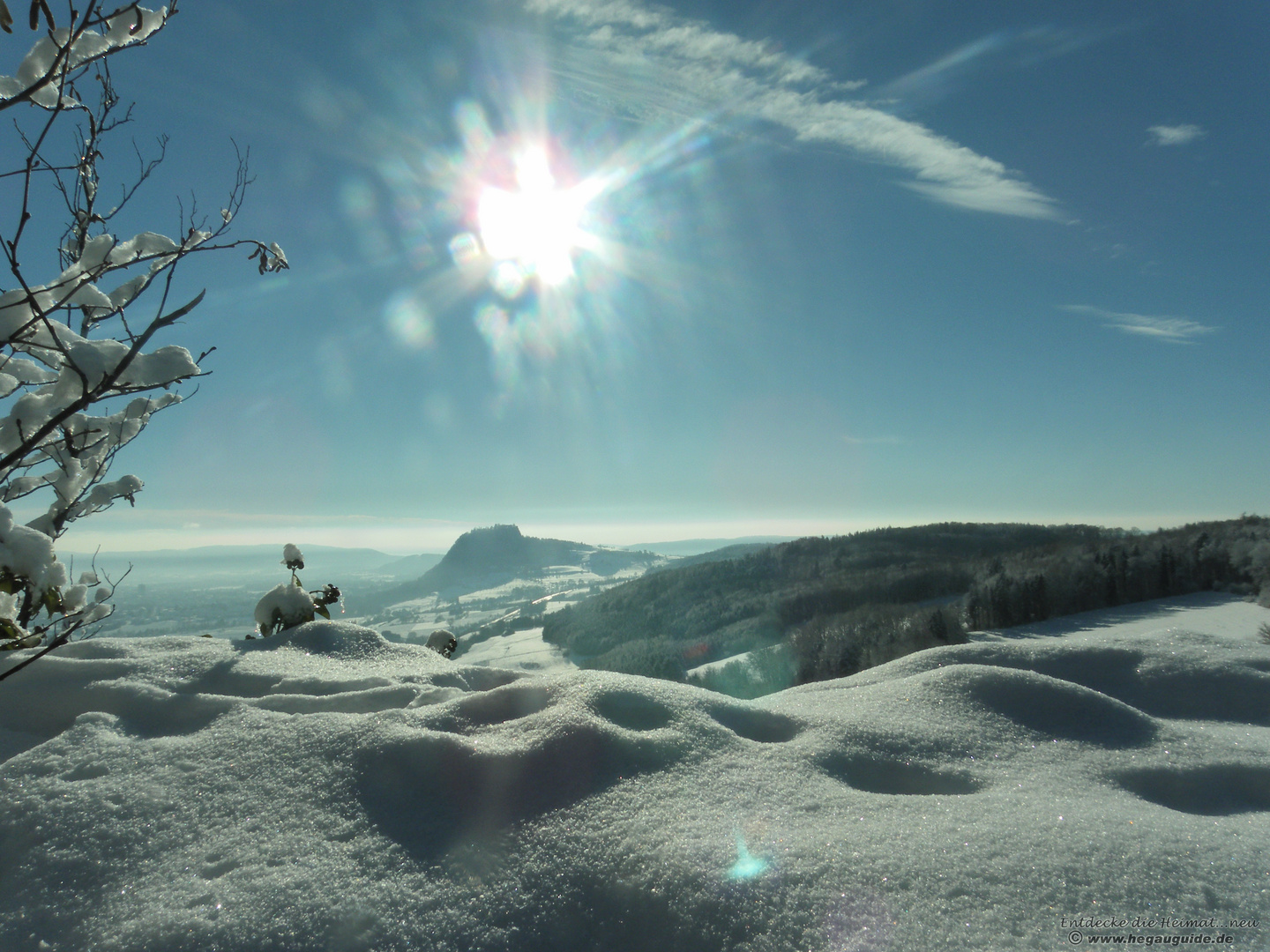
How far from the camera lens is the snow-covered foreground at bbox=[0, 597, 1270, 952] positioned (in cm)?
132

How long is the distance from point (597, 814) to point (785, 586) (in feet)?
110

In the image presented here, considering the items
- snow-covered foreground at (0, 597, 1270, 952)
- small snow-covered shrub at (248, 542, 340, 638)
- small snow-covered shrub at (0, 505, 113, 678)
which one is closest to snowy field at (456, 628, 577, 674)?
small snow-covered shrub at (248, 542, 340, 638)

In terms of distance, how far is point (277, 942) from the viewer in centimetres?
124

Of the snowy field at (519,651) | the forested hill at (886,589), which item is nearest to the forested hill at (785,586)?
the forested hill at (886,589)

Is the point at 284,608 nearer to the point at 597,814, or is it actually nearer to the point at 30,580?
the point at 30,580

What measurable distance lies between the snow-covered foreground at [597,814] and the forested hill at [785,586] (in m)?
20.4

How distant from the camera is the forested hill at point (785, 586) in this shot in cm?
2466

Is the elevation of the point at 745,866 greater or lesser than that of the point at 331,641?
lesser

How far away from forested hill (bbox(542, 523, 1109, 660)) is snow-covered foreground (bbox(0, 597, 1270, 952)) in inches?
803

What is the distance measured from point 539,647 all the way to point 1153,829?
38.6m

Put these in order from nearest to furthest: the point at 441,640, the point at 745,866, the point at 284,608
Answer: the point at 745,866 < the point at 284,608 < the point at 441,640

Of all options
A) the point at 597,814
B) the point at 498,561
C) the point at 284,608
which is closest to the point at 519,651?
the point at 284,608

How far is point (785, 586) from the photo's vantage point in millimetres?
33438

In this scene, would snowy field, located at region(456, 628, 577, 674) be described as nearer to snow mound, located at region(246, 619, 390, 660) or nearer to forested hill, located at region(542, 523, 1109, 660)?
forested hill, located at region(542, 523, 1109, 660)
